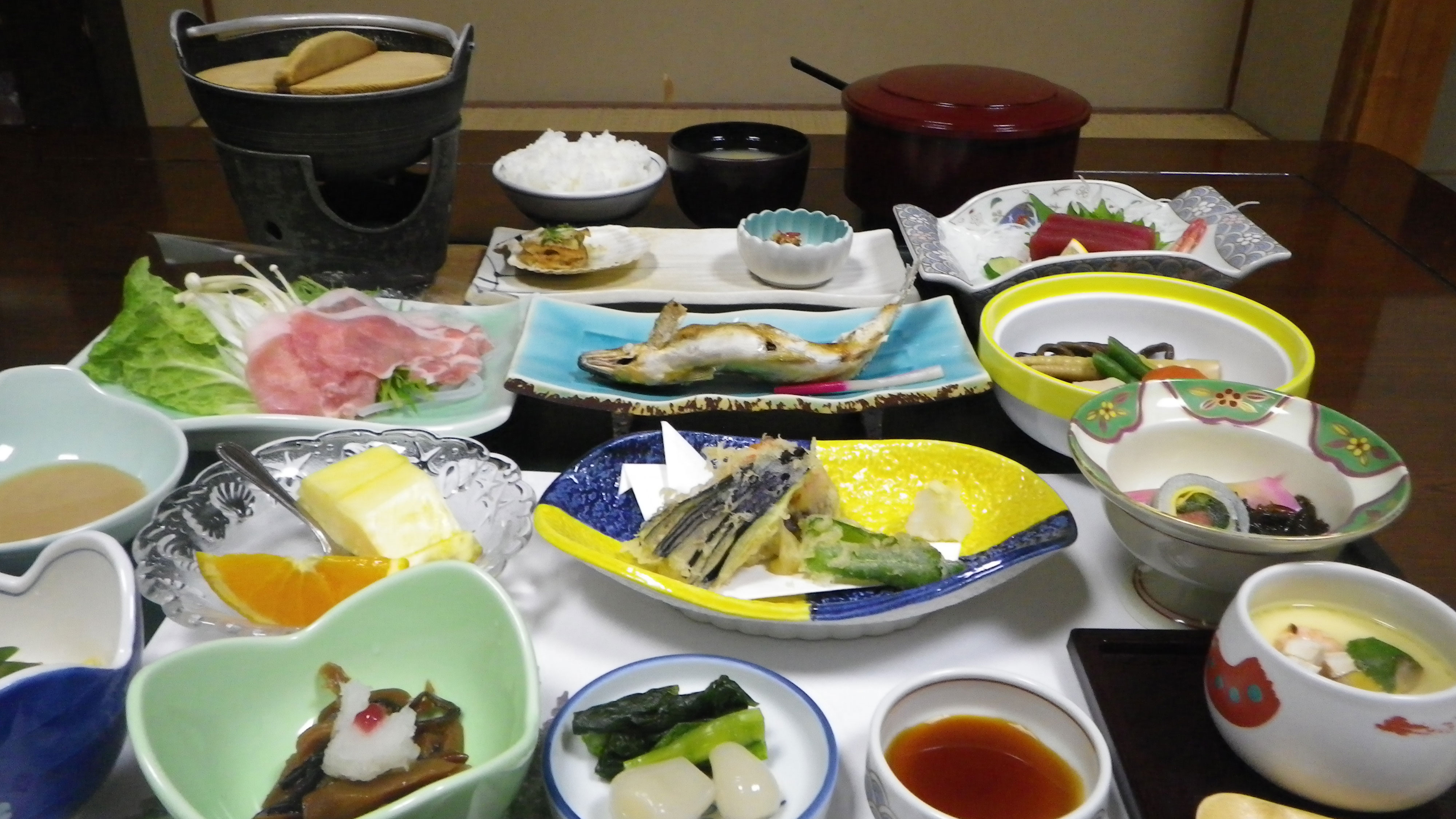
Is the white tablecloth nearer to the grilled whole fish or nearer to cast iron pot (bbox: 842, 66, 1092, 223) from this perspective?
the grilled whole fish

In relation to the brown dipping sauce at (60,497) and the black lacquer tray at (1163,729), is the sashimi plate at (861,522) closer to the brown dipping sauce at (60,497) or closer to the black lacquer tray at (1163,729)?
the black lacquer tray at (1163,729)

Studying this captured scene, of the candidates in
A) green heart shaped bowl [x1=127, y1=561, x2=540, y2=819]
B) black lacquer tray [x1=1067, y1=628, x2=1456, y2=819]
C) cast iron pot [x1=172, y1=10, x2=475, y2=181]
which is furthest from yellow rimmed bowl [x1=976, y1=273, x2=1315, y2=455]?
cast iron pot [x1=172, y1=10, x2=475, y2=181]

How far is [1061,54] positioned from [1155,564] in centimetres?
382

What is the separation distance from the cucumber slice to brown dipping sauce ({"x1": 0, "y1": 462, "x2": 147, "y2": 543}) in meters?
1.31

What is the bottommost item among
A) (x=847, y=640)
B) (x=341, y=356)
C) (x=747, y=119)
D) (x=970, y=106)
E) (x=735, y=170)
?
(x=747, y=119)

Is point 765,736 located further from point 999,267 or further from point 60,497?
point 999,267

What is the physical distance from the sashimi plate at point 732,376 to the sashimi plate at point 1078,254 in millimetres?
104

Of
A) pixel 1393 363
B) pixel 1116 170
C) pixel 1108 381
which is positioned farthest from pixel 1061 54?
pixel 1108 381

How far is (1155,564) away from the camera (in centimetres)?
102

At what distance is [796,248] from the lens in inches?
69.2

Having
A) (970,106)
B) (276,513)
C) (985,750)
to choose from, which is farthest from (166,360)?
(970,106)

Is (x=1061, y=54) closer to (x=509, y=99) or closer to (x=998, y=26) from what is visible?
(x=998, y=26)

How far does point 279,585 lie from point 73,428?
0.56 m

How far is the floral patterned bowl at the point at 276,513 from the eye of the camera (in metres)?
0.99
